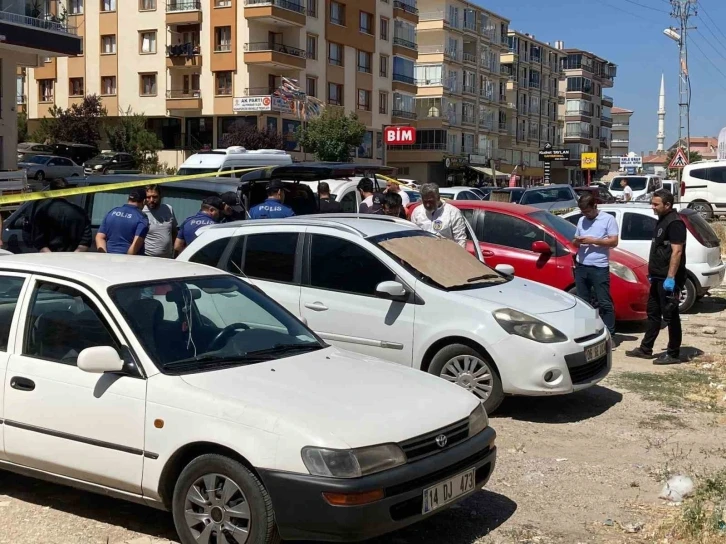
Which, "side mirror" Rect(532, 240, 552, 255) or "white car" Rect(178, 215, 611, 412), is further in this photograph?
"side mirror" Rect(532, 240, 552, 255)

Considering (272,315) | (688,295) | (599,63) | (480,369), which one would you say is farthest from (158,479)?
(599,63)

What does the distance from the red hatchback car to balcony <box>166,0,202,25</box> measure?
45.1 m

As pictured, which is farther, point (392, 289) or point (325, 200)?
point (325, 200)

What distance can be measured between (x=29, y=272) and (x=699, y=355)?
7.68m

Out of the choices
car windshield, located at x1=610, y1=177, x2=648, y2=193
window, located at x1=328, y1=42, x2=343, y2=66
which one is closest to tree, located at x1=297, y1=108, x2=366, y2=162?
window, located at x1=328, y1=42, x2=343, y2=66

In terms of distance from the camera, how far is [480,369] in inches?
283

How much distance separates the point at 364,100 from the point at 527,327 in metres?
56.6

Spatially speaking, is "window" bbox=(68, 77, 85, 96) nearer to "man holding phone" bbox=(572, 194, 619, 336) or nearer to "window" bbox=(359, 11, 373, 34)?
"window" bbox=(359, 11, 373, 34)

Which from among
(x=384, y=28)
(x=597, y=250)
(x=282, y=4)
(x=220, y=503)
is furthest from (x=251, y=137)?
(x=220, y=503)

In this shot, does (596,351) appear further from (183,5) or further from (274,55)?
(183,5)

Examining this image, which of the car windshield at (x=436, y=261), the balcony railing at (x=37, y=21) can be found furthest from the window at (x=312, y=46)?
the car windshield at (x=436, y=261)

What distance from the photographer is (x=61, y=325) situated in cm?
510

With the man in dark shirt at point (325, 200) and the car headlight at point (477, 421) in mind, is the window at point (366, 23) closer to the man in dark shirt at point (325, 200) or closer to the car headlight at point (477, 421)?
the man in dark shirt at point (325, 200)

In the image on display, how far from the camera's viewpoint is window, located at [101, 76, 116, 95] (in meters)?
56.4
